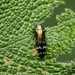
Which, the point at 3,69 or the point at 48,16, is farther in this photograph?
the point at 48,16

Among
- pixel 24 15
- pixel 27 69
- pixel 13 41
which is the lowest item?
pixel 27 69

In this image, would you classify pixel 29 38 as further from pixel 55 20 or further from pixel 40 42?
pixel 55 20

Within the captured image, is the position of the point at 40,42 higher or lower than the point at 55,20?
lower

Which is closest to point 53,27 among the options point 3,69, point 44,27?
point 44,27

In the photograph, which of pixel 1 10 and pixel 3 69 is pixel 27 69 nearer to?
pixel 3 69

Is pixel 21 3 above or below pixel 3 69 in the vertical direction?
above

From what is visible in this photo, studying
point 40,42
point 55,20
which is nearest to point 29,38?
point 40,42

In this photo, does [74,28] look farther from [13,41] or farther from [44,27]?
[13,41]

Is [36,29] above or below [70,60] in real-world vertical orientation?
above

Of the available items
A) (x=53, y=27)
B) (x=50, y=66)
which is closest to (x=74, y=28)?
(x=53, y=27)
